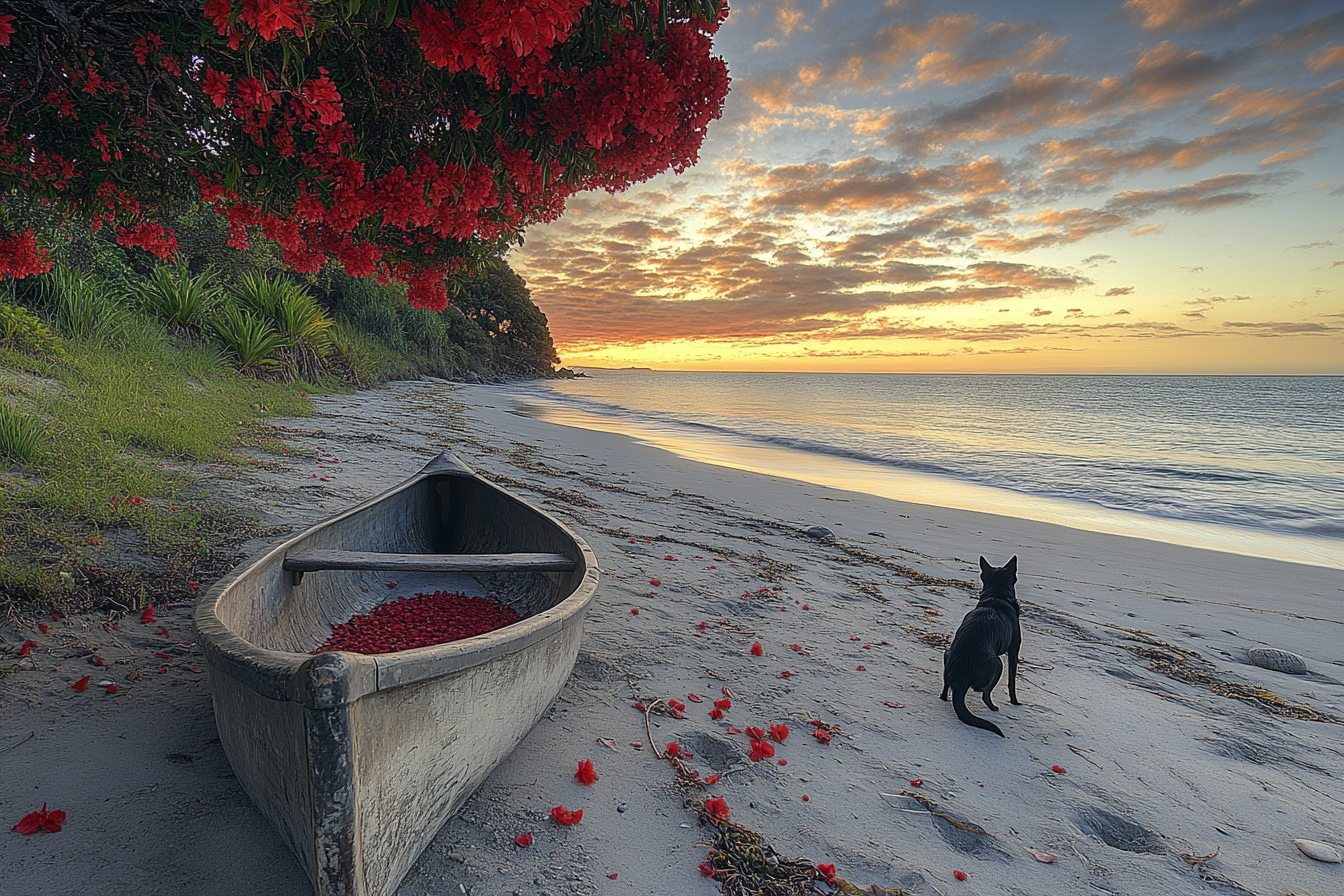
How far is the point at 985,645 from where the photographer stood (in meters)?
2.70

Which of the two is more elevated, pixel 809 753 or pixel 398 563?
pixel 398 563

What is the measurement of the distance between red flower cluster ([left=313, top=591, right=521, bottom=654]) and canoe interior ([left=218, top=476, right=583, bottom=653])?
98 mm

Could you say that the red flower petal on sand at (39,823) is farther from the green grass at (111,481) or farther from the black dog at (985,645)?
the black dog at (985,645)

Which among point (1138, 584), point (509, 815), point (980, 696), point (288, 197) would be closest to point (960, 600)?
point (980, 696)

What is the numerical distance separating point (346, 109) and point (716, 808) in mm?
3336

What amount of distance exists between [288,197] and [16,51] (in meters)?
0.98

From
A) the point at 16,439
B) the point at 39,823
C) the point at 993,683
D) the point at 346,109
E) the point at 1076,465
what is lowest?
the point at 39,823

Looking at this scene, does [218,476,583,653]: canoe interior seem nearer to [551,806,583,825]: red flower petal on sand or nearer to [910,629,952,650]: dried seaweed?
[551,806,583,825]: red flower petal on sand

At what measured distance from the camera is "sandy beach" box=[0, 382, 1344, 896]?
68.9 inches

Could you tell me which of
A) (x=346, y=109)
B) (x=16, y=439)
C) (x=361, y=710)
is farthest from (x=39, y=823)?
(x=16, y=439)

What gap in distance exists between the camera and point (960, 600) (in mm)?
4547

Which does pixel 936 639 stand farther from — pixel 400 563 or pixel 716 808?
pixel 400 563

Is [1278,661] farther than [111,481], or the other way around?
[111,481]

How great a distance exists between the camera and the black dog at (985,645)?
2.70 m
